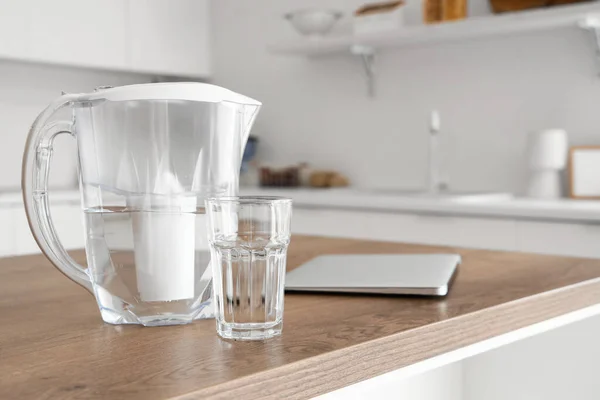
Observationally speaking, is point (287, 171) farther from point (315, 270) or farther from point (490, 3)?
point (315, 270)

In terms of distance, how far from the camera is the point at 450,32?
120 inches

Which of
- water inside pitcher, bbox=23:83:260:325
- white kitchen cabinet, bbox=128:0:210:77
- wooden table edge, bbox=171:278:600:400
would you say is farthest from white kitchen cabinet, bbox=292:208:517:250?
water inside pitcher, bbox=23:83:260:325

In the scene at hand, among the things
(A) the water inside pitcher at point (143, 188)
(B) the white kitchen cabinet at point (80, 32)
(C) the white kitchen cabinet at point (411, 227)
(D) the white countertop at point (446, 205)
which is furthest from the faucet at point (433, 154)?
(A) the water inside pitcher at point (143, 188)

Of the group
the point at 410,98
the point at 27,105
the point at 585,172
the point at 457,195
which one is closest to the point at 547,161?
the point at 585,172

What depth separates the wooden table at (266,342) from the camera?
500 mm

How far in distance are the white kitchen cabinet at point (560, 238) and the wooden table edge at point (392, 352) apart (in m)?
1.58

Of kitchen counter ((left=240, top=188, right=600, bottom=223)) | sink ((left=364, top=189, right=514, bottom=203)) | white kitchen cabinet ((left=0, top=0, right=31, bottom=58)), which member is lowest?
kitchen counter ((left=240, top=188, right=600, bottom=223))

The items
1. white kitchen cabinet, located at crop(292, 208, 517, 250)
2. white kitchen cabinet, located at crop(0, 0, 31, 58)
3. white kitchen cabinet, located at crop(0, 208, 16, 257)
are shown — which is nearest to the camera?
white kitchen cabinet, located at crop(292, 208, 517, 250)

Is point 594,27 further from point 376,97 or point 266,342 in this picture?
point 266,342

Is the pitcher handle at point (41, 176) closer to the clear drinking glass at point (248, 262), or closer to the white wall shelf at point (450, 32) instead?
the clear drinking glass at point (248, 262)

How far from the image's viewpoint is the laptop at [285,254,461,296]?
0.82 meters

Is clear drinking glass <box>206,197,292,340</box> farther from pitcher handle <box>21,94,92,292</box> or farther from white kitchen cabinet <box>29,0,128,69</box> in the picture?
white kitchen cabinet <box>29,0,128,69</box>

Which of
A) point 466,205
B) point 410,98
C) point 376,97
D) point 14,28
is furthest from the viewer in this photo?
point 376,97

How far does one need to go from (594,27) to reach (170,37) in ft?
7.04
